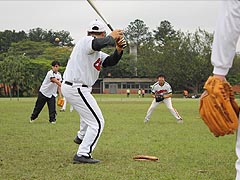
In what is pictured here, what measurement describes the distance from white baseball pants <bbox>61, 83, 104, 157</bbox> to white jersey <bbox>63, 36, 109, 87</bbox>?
0.14 meters

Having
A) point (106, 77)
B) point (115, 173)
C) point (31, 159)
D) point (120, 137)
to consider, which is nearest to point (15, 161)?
point (31, 159)

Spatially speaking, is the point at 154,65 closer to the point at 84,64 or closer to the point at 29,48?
the point at 29,48

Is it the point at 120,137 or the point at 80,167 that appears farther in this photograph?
the point at 120,137

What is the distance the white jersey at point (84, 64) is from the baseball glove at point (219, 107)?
4527mm

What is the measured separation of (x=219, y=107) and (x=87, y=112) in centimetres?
482

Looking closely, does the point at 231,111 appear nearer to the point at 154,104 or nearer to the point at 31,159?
the point at 31,159

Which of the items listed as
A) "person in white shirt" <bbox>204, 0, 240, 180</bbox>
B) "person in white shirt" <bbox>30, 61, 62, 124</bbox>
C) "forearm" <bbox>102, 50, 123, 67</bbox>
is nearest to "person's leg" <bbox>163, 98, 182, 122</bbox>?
"person in white shirt" <bbox>30, 61, 62, 124</bbox>

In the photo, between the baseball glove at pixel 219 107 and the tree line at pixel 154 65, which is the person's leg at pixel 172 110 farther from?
the tree line at pixel 154 65

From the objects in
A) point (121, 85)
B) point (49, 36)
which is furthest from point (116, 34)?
point (49, 36)

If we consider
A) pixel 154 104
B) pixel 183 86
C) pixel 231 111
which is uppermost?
pixel 231 111

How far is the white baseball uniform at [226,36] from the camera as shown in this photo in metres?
3.66

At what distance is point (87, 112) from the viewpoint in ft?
27.6

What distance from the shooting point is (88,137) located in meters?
8.41

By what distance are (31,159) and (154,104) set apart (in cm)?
1052
